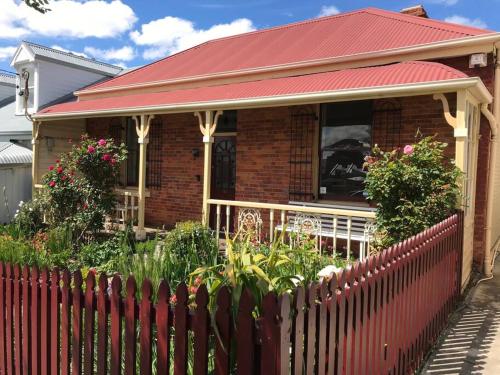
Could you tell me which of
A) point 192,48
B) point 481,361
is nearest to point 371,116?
point 481,361

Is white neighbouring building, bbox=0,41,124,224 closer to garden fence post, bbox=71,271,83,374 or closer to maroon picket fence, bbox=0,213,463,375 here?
maroon picket fence, bbox=0,213,463,375

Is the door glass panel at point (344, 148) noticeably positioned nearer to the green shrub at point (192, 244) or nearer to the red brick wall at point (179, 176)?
the green shrub at point (192, 244)

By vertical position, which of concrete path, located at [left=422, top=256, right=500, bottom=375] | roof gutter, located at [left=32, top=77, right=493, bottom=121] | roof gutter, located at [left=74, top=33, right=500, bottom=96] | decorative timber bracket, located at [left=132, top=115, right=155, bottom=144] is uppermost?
roof gutter, located at [left=74, top=33, right=500, bottom=96]

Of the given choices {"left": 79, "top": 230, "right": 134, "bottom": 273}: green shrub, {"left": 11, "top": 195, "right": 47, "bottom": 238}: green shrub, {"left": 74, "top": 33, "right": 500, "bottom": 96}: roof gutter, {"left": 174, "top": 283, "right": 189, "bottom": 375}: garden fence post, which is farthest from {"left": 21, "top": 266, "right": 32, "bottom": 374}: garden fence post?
{"left": 74, "top": 33, "right": 500, "bottom": 96}: roof gutter

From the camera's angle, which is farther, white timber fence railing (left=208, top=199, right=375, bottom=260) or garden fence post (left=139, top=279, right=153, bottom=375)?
white timber fence railing (left=208, top=199, right=375, bottom=260)

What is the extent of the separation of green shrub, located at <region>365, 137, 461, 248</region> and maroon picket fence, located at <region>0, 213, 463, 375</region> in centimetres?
122

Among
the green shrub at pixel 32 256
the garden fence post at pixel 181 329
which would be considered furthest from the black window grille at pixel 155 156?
the garden fence post at pixel 181 329

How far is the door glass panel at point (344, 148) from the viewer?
8195 millimetres

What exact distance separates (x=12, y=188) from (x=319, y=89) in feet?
28.1

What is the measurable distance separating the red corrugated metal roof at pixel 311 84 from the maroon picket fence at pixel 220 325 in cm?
322

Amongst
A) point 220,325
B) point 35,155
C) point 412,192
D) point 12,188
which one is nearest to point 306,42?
point 412,192

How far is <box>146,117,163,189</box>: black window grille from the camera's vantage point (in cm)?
1123

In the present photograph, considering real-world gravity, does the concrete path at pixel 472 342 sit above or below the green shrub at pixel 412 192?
below

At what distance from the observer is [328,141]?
866cm
